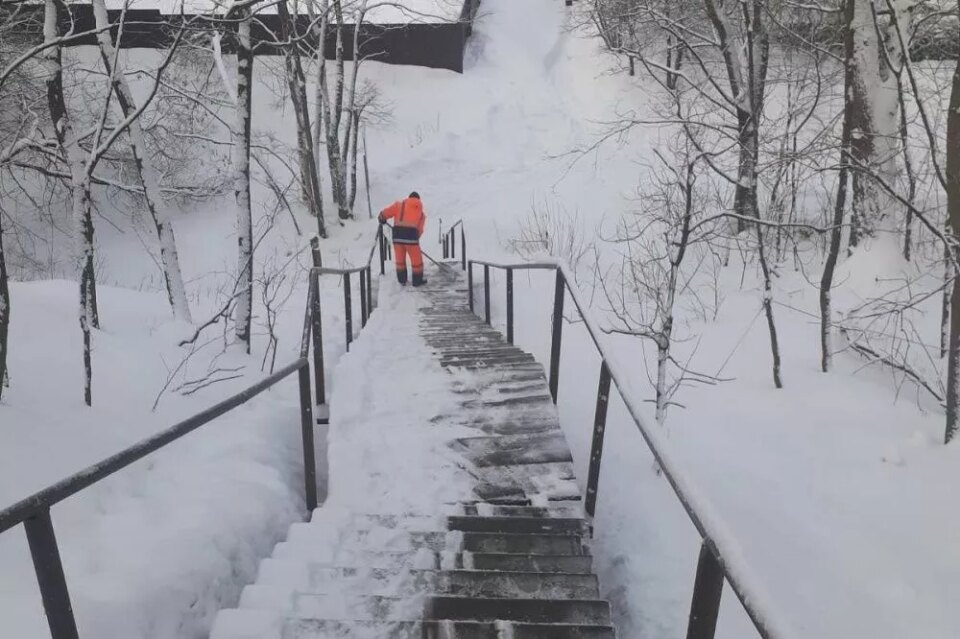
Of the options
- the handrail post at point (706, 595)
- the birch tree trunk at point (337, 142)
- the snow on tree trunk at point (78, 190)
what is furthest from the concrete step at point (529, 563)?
the birch tree trunk at point (337, 142)

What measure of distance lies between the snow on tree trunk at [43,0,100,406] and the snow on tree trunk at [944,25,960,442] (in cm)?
627

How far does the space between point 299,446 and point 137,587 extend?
2062mm

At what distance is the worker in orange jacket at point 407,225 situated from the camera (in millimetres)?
9477

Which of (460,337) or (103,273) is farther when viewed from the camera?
(103,273)

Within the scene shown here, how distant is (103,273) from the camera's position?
17.0 metres

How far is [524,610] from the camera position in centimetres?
215

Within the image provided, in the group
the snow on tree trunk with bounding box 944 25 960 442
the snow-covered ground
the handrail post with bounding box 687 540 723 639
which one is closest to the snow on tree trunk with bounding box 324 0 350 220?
the snow-covered ground

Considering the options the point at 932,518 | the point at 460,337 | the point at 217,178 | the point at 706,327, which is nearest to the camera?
the point at 932,518

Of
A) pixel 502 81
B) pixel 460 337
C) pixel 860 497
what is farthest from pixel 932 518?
pixel 502 81

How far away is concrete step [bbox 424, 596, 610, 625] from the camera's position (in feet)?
7.01

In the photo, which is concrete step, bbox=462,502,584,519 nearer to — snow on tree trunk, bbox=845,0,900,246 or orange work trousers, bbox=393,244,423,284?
snow on tree trunk, bbox=845,0,900,246

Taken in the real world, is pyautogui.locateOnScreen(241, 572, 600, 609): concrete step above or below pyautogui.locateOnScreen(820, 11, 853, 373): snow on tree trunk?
below

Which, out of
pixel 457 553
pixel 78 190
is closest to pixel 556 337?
pixel 457 553

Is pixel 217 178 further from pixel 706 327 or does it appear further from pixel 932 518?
pixel 932 518
